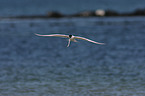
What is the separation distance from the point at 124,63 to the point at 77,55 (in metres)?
6.50

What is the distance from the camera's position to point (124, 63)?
32469 millimetres

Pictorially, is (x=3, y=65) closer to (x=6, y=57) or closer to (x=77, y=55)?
(x=6, y=57)

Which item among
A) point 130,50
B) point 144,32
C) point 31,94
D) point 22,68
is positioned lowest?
point 31,94

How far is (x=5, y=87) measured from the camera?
25.0 metres

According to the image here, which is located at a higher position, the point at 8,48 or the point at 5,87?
the point at 8,48

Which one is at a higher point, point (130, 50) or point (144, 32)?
point (144, 32)

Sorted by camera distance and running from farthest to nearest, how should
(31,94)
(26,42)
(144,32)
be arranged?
(144,32) < (26,42) < (31,94)

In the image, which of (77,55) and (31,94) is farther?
(77,55)

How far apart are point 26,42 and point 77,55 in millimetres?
14869

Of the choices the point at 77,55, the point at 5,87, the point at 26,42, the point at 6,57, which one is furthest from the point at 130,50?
the point at 5,87

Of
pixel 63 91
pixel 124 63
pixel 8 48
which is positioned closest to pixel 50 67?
pixel 124 63

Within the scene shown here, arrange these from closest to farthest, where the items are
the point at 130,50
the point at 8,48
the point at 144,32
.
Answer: the point at 130,50 → the point at 8,48 → the point at 144,32

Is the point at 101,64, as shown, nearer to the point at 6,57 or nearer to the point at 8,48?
the point at 6,57

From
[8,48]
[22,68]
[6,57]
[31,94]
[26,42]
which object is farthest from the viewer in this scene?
[26,42]
